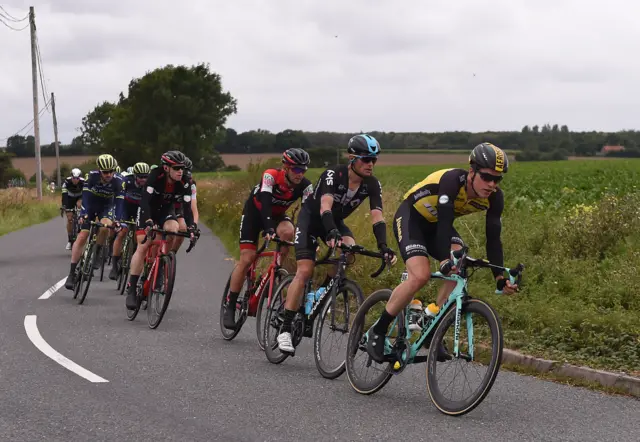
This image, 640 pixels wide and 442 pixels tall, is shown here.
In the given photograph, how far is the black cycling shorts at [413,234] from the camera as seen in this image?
6.73 meters

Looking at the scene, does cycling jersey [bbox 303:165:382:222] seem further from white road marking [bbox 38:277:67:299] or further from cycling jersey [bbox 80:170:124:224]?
white road marking [bbox 38:277:67:299]

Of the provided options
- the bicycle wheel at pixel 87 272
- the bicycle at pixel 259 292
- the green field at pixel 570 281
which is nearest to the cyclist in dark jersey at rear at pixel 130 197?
the bicycle wheel at pixel 87 272

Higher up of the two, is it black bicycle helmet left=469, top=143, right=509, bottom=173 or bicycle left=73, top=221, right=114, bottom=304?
black bicycle helmet left=469, top=143, right=509, bottom=173

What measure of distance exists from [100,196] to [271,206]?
6039mm

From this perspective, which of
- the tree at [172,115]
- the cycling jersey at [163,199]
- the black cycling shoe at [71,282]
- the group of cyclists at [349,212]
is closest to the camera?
the group of cyclists at [349,212]

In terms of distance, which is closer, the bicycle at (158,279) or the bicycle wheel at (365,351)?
the bicycle wheel at (365,351)

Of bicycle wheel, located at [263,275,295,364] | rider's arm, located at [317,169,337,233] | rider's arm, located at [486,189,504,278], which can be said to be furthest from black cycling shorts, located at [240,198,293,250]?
rider's arm, located at [486,189,504,278]

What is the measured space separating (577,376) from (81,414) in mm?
4100

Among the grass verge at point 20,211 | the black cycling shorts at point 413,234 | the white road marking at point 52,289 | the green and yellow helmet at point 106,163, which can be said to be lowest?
the grass verge at point 20,211

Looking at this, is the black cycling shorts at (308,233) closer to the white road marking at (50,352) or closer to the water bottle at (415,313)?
the water bottle at (415,313)

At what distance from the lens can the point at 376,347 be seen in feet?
22.2

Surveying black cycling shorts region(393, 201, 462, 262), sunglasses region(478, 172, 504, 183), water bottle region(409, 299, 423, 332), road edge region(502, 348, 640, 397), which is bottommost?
road edge region(502, 348, 640, 397)

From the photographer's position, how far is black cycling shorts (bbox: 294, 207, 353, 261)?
8062 millimetres

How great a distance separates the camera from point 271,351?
839 centimetres
